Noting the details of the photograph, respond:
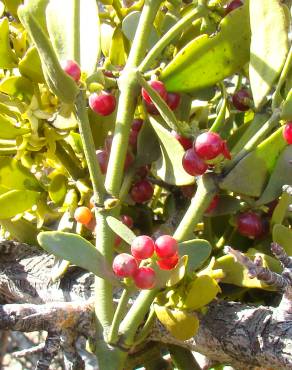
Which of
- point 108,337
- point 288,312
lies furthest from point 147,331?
point 288,312

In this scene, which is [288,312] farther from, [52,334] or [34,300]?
[34,300]

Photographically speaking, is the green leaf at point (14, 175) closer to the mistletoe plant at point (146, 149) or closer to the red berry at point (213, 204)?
the mistletoe plant at point (146, 149)

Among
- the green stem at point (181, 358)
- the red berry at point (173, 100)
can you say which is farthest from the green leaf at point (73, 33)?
the green stem at point (181, 358)

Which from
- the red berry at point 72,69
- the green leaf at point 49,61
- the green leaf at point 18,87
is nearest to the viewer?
the green leaf at point 49,61

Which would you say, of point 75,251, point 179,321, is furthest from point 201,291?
point 75,251

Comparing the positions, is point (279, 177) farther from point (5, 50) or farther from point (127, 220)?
point (5, 50)
